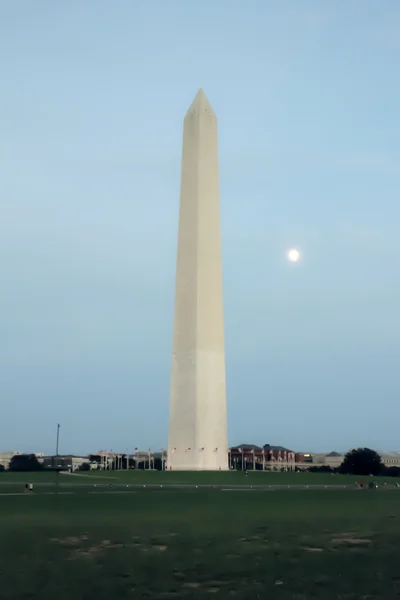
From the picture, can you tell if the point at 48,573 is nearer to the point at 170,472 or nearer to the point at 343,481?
the point at 170,472

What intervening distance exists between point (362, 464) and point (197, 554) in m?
94.9

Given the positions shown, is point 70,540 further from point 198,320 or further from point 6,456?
point 6,456

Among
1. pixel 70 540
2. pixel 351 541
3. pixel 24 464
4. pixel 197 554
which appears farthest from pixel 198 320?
pixel 24 464

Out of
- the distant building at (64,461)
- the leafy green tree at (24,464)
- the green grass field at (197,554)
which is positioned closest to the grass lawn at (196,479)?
the green grass field at (197,554)

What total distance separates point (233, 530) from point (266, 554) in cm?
529

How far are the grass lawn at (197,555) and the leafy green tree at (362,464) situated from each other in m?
80.0

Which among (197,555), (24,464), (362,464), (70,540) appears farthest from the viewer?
(24,464)

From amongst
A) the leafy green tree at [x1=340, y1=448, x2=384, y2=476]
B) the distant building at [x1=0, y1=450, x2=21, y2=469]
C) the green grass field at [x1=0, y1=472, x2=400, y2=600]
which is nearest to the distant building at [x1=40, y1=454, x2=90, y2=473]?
the distant building at [x1=0, y1=450, x2=21, y2=469]

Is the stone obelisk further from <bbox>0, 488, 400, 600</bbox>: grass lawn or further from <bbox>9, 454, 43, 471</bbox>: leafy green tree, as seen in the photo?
<bbox>9, 454, 43, 471</bbox>: leafy green tree

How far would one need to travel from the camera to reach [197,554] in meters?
16.5

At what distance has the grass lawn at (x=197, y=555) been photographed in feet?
41.0

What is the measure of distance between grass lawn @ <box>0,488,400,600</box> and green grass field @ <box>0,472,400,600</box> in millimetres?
19

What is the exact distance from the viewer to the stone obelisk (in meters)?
75.0

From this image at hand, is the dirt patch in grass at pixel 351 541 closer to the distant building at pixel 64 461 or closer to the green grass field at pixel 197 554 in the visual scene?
the green grass field at pixel 197 554
